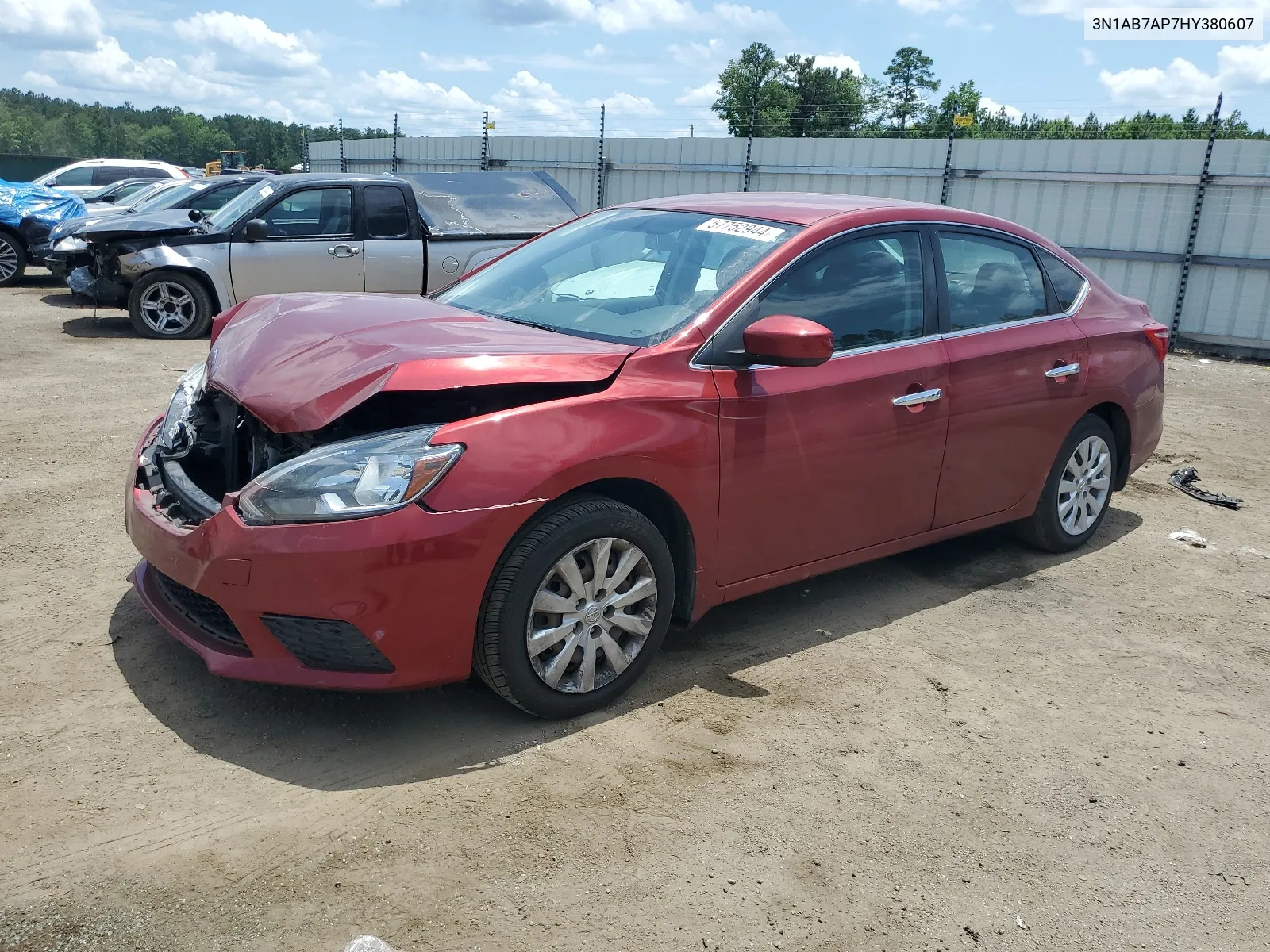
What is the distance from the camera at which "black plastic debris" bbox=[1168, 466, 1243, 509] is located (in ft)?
21.3

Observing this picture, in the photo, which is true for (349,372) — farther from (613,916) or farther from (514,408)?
(613,916)

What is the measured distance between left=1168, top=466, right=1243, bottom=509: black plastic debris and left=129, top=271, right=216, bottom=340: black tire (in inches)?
351

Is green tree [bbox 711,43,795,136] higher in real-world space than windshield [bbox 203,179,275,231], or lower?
higher

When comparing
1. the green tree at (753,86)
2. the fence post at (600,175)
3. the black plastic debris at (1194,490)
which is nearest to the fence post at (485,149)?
the fence post at (600,175)

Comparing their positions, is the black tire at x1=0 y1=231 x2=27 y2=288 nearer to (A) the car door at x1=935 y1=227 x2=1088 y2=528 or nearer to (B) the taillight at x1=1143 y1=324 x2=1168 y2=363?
(A) the car door at x1=935 y1=227 x2=1088 y2=528

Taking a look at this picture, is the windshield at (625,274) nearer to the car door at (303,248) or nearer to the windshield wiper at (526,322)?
the windshield wiper at (526,322)

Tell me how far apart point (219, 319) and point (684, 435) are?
2.23 m

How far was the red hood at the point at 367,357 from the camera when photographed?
10.5 ft

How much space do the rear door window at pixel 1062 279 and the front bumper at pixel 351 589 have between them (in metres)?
3.21

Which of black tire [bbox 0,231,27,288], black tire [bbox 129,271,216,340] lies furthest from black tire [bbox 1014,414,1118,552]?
black tire [bbox 0,231,27,288]

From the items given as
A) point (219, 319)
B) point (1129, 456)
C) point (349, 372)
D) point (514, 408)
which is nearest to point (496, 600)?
point (514, 408)

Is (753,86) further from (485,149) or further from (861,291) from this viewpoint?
(861,291)

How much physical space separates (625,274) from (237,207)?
7988 mm

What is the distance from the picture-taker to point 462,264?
10883 mm
